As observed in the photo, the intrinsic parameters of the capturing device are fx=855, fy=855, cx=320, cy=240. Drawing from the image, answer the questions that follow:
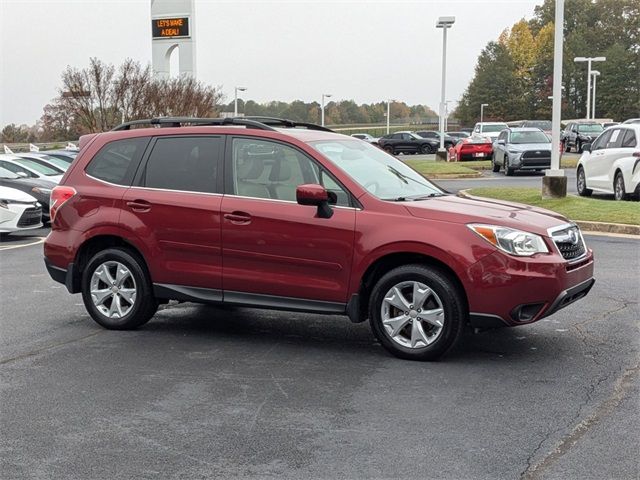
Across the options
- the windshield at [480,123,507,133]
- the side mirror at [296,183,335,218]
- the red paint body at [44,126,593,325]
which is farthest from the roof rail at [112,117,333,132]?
the windshield at [480,123,507,133]

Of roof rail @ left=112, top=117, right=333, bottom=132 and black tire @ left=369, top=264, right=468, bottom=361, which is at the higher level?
roof rail @ left=112, top=117, right=333, bottom=132

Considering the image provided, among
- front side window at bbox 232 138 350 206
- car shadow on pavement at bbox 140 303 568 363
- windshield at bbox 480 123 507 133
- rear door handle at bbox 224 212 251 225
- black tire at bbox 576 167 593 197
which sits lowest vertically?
car shadow on pavement at bbox 140 303 568 363

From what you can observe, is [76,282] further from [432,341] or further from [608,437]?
[608,437]

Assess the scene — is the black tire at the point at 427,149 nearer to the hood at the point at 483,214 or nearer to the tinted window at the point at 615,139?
the tinted window at the point at 615,139

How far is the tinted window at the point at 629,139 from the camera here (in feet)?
57.1

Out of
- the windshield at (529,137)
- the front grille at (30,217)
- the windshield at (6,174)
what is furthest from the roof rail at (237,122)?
the windshield at (529,137)

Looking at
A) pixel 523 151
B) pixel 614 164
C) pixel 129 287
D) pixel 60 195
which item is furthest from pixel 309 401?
pixel 523 151

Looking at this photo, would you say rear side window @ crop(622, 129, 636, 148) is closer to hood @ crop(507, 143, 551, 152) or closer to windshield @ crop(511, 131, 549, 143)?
hood @ crop(507, 143, 551, 152)

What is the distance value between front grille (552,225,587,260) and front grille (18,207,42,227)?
11.9 metres

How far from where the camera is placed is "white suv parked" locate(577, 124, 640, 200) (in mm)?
17234

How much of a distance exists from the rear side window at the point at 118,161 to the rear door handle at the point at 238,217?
1.22 meters

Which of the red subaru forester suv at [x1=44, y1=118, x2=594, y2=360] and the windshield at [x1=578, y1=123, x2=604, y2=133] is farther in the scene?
the windshield at [x1=578, y1=123, x2=604, y2=133]

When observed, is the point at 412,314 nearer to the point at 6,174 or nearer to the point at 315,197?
the point at 315,197

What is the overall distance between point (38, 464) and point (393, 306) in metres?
2.97
